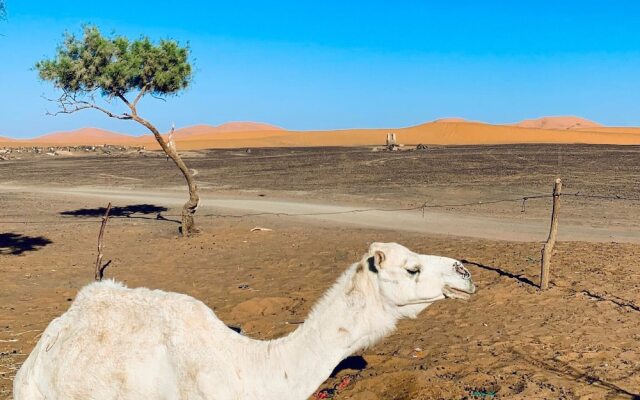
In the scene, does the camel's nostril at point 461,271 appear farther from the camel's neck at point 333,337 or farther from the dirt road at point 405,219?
the dirt road at point 405,219

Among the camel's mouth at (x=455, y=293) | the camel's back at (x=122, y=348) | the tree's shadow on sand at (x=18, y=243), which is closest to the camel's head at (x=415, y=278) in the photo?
the camel's mouth at (x=455, y=293)

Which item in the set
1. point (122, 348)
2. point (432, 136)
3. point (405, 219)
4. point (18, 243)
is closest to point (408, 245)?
point (405, 219)

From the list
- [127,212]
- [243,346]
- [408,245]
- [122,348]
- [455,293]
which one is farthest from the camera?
[127,212]

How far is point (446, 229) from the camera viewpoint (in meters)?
19.5

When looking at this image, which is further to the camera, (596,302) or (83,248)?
(83,248)

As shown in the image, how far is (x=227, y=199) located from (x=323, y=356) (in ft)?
86.2

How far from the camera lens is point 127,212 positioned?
25047 mm

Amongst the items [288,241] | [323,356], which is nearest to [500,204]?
[288,241]

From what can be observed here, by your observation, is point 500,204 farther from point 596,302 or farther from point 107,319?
point 107,319

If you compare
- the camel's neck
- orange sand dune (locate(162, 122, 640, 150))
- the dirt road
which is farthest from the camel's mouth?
orange sand dune (locate(162, 122, 640, 150))

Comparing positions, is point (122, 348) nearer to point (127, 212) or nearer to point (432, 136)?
point (127, 212)

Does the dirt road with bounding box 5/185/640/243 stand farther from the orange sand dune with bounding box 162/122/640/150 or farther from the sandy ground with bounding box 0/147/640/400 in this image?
the orange sand dune with bounding box 162/122/640/150

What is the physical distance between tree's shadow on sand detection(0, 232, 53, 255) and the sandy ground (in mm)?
119

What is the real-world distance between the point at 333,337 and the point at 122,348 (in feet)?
4.69
